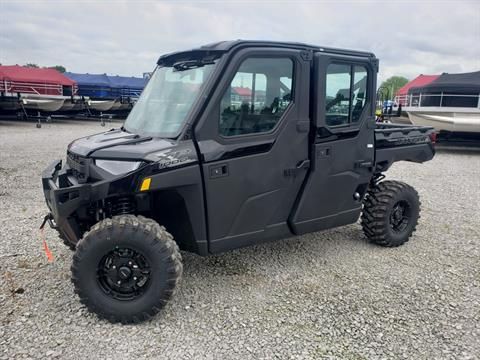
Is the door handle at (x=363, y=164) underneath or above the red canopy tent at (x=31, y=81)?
underneath

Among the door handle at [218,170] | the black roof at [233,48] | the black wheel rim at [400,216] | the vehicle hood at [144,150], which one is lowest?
the black wheel rim at [400,216]

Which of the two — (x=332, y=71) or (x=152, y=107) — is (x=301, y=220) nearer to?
(x=332, y=71)

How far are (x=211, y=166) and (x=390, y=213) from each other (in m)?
2.51

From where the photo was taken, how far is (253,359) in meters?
2.97

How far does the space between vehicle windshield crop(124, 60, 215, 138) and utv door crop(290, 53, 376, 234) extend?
113 centimetres

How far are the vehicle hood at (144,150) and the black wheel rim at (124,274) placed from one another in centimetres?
73

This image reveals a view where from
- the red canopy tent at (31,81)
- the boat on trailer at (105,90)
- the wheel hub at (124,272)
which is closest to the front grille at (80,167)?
the wheel hub at (124,272)

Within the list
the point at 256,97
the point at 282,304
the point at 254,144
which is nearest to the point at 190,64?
the point at 256,97

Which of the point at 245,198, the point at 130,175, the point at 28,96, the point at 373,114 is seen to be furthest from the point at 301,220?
the point at 28,96

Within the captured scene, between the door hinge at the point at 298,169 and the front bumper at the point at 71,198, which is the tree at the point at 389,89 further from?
the front bumper at the point at 71,198

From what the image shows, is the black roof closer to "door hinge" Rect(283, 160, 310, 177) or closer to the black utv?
the black utv

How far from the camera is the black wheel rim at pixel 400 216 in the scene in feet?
16.7

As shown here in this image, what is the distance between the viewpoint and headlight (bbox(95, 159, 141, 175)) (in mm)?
3248

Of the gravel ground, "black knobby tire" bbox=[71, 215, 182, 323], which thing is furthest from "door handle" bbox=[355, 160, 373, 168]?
"black knobby tire" bbox=[71, 215, 182, 323]
